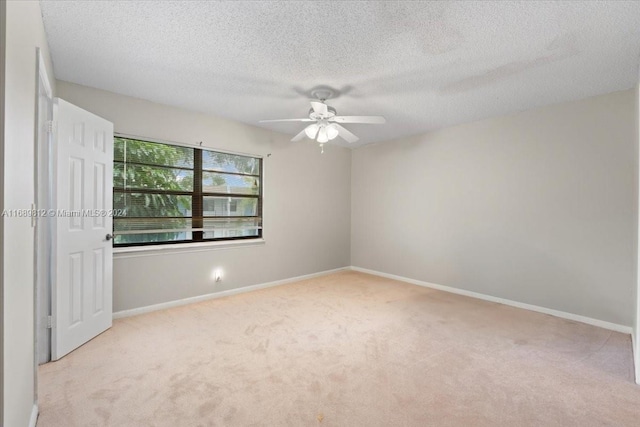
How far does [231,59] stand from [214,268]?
2.66 metres

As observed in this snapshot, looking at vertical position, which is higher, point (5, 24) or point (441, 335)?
point (5, 24)

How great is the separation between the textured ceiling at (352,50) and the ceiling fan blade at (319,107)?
0.79ft

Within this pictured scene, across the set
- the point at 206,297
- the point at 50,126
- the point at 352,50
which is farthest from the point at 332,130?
the point at 206,297

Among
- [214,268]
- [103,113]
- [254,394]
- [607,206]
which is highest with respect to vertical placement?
[103,113]

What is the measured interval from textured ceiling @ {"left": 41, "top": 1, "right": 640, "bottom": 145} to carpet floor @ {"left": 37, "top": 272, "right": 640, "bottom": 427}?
248 centimetres

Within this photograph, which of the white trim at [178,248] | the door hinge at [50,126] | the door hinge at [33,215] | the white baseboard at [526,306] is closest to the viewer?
the door hinge at [33,215]

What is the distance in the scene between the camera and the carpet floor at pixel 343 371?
70.9 inches

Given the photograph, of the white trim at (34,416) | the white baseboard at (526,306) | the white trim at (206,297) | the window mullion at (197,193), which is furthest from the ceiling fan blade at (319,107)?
the white baseboard at (526,306)

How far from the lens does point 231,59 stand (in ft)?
8.29

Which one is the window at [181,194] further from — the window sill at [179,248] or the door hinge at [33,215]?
the door hinge at [33,215]

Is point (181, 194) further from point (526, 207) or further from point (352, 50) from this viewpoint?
point (526, 207)

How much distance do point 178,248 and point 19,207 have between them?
2.45m

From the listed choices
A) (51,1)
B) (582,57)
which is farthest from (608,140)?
(51,1)

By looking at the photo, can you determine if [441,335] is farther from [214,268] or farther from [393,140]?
[393,140]
